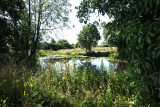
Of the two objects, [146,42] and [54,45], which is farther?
[54,45]

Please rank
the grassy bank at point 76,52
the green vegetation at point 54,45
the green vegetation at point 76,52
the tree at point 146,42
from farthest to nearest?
the green vegetation at point 54,45 < the grassy bank at point 76,52 < the green vegetation at point 76,52 < the tree at point 146,42

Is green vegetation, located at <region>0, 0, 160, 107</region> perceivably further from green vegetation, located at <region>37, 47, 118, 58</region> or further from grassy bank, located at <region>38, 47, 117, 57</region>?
grassy bank, located at <region>38, 47, 117, 57</region>

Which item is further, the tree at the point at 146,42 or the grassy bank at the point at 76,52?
the grassy bank at the point at 76,52

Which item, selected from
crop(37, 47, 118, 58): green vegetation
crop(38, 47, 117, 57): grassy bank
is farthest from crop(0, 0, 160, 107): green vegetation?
crop(38, 47, 117, 57): grassy bank

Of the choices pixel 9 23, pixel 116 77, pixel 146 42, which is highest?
pixel 9 23

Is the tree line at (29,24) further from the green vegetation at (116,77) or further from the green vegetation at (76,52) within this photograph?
the green vegetation at (116,77)

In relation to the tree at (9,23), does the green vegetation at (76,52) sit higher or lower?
lower

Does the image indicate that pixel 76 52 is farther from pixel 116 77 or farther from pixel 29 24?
pixel 116 77

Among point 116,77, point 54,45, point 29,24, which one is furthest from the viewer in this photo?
point 54,45

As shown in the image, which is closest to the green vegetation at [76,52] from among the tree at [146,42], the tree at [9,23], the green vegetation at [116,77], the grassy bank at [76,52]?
the grassy bank at [76,52]

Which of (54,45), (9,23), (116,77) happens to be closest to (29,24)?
(9,23)

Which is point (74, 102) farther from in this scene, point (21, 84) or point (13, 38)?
point (13, 38)

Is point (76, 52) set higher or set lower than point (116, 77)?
higher

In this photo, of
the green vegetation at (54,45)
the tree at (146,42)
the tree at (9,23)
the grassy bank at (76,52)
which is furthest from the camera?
the green vegetation at (54,45)
